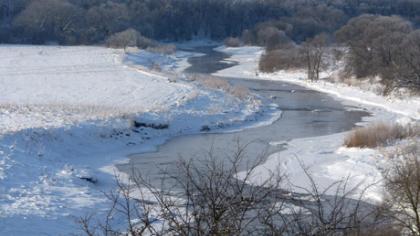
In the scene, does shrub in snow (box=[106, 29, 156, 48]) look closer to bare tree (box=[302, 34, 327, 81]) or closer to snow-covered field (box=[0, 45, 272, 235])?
snow-covered field (box=[0, 45, 272, 235])

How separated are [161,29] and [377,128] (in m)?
74.9

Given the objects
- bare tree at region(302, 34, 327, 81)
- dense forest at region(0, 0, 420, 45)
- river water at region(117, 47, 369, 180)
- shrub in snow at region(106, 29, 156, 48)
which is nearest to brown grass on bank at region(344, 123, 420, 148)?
river water at region(117, 47, 369, 180)

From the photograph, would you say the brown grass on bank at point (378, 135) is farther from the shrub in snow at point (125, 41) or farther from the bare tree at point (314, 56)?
the shrub in snow at point (125, 41)

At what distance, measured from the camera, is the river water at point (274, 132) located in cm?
1867

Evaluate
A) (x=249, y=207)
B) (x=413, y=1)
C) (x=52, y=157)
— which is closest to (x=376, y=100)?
(x=52, y=157)

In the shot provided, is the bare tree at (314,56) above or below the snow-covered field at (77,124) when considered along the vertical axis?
above

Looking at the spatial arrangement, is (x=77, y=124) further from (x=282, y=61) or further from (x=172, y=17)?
(x=172, y=17)

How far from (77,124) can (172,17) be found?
75.2 metres

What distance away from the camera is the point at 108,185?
15.4 m

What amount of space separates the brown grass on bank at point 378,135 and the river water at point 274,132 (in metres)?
2.28

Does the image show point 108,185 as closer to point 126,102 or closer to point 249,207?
point 249,207

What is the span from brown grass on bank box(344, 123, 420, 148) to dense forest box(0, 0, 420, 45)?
55.0 meters

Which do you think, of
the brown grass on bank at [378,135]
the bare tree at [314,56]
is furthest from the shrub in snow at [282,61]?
the brown grass on bank at [378,135]

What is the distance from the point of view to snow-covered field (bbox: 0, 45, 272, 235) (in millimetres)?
13148
